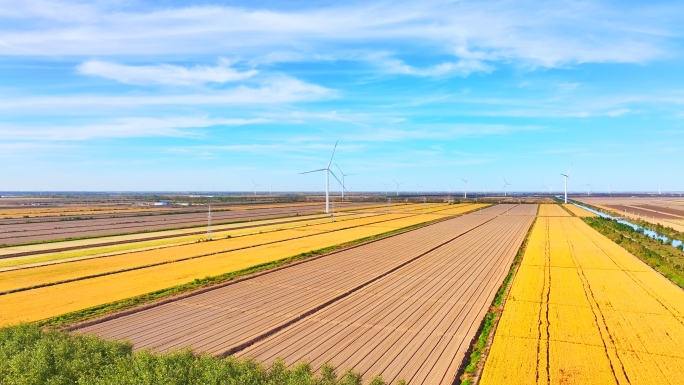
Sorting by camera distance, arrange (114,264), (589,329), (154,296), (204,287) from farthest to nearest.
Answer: (114,264) → (204,287) → (154,296) → (589,329)

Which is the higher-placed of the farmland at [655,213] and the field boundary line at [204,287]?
the farmland at [655,213]

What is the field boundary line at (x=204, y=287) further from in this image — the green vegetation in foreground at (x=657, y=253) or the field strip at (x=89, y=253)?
the green vegetation in foreground at (x=657, y=253)

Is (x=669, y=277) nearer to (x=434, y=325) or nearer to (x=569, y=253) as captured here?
(x=569, y=253)

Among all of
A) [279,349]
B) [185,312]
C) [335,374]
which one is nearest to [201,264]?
[185,312]

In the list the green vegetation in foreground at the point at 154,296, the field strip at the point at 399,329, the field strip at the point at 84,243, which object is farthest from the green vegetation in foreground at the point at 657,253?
the field strip at the point at 84,243

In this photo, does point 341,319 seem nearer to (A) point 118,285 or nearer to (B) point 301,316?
(B) point 301,316

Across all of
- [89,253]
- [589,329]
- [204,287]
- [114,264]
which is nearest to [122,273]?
[114,264]

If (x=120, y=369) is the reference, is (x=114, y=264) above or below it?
below

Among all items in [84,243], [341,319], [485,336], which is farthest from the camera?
[84,243]
